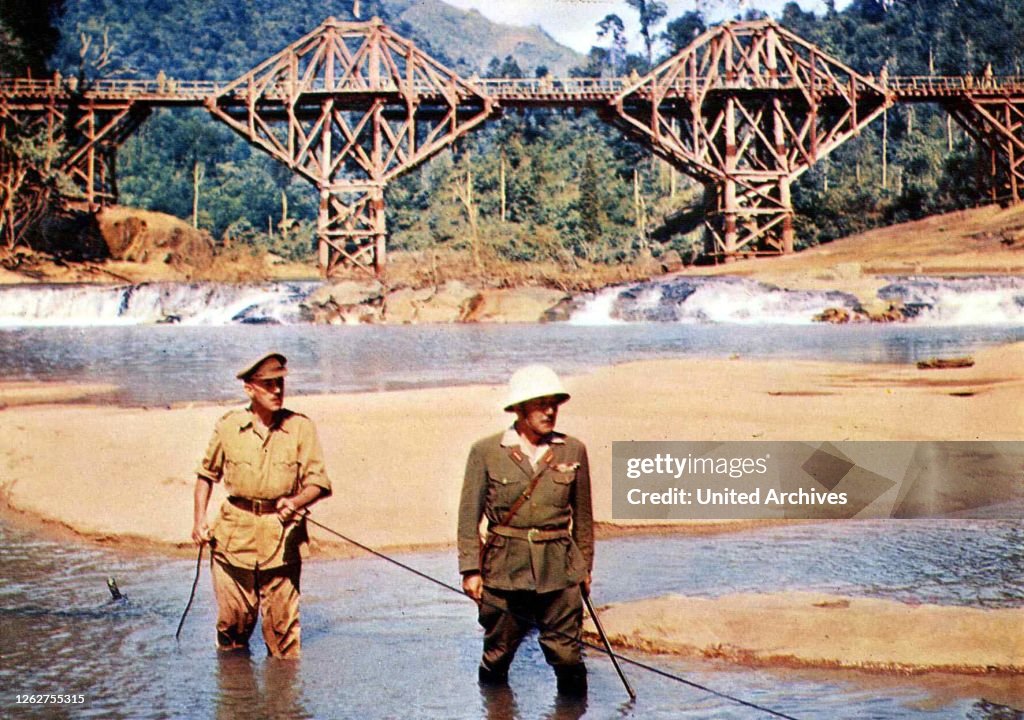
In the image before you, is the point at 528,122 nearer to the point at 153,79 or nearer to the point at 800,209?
the point at 800,209

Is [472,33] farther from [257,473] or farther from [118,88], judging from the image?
[118,88]

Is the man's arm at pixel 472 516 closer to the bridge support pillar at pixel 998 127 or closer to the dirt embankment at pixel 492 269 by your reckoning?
the dirt embankment at pixel 492 269

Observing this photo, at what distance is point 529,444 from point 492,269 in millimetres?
19745

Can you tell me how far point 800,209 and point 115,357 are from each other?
683 inches

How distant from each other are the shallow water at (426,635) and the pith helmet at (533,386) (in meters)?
1.15

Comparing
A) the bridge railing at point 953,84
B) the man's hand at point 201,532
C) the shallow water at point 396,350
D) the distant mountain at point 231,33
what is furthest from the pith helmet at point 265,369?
the bridge railing at point 953,84

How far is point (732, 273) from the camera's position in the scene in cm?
2206

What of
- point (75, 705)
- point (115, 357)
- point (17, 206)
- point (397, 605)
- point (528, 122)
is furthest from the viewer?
point (528, 122)

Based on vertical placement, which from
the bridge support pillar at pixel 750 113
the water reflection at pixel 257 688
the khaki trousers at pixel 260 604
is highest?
the bridge support pillar at pixel 750 113

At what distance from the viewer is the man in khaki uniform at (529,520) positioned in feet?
13.9

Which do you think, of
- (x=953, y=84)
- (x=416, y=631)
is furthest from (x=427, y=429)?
(x=953, y=84)

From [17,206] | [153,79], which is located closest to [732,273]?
[153,79]

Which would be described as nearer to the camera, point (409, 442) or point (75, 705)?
point (75, 705)

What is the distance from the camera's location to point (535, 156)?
30.3 m
